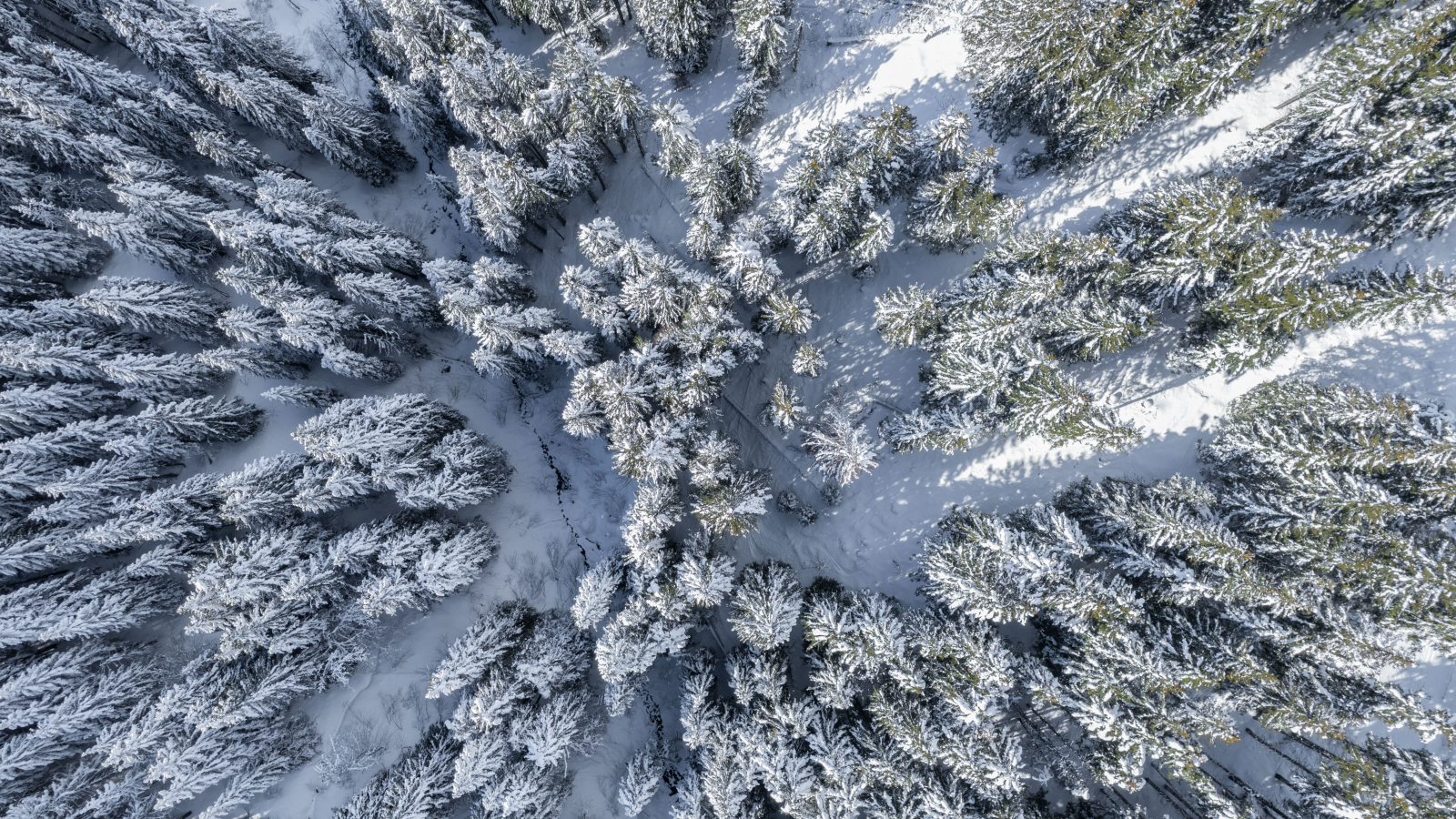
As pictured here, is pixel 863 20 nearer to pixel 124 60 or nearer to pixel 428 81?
pixel 428 81

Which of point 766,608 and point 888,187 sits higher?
point 888,187

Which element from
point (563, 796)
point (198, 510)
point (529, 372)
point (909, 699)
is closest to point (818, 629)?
point (909, 699)

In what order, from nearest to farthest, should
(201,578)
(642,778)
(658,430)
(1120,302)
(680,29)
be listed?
1. (1120,302)
2. (658,430)
3. (201,578)
4. (642,778)
5. (680,29)

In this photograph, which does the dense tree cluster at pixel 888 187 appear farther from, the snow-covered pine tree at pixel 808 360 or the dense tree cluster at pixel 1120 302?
the snow-covered pine tree at pixel 808 360

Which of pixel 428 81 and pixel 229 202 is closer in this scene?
pixel 428 81

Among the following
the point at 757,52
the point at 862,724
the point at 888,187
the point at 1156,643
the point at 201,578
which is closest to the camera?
the point at 1156,643

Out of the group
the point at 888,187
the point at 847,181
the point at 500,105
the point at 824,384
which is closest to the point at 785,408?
the point at 824,384

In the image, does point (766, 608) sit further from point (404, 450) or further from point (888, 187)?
point (888, 187)
